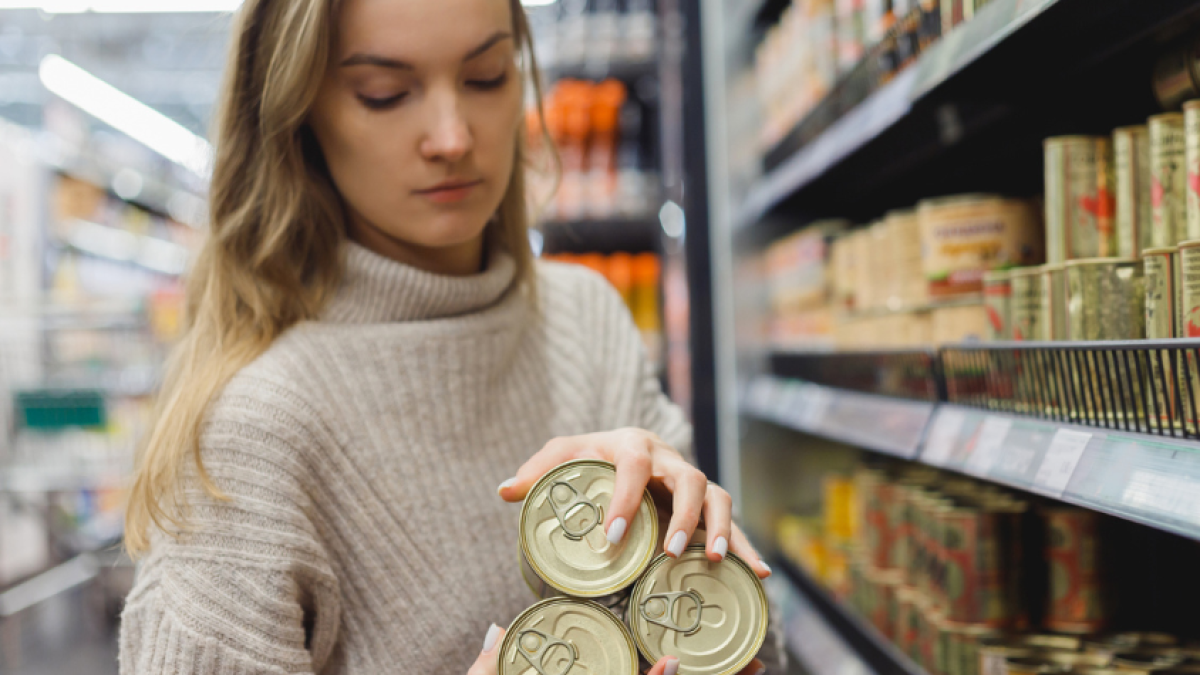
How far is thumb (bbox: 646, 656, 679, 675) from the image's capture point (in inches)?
29.0

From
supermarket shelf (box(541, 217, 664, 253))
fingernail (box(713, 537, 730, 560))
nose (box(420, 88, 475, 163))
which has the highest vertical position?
supermarket shelf (box(541, 217, 664, 253))

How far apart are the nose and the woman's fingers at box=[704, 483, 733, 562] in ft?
1.55

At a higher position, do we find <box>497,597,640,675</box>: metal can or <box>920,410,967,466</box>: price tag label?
<box>920,410,967,466</box>: price tag label

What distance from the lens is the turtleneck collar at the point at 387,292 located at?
3.73 ft

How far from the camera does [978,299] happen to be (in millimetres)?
1280

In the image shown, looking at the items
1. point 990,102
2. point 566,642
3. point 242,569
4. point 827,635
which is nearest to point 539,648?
point 566,642

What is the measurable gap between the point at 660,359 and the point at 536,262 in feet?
5.62

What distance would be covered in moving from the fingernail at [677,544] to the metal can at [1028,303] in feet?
1.86

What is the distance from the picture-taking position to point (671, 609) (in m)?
0.78

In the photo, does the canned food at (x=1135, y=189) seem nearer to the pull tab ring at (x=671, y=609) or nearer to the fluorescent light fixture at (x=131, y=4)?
the pull tab ring at (x=671, y=609)

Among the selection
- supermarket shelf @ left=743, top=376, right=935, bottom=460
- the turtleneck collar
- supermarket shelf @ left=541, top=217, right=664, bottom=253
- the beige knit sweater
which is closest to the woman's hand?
the beige knit sweater

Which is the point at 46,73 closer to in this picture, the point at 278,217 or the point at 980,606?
the point at 278,217

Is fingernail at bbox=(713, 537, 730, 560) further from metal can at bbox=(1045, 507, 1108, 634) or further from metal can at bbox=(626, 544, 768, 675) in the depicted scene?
metal can at bbox=(1045, 507, 1108, 634)

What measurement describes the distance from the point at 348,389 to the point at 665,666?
1.71ft
